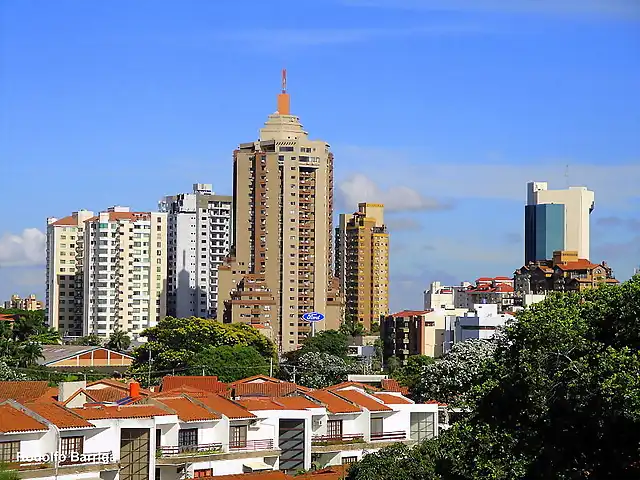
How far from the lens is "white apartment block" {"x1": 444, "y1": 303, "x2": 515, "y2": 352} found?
91375 mm

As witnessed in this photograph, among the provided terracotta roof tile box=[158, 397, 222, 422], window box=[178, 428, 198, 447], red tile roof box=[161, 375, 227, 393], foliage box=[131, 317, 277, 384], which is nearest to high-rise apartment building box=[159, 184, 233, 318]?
foliage box=[131, 317, 277, 384]

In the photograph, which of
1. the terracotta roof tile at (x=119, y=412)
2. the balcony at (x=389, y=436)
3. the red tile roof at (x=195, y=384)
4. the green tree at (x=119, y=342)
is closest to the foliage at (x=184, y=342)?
the green tree at (x=119, y=342)

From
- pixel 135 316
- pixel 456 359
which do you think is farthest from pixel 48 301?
pixel 456 359

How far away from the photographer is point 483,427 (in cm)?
2212

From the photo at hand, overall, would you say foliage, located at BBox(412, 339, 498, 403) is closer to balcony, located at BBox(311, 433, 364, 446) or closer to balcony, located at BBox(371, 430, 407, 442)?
balcony, located at BBox(371, 430, 407, 442)

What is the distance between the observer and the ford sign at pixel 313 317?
105000 millimetres

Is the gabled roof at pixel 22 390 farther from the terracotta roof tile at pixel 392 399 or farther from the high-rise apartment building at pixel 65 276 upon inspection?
the high-rise apartment building at pixel 65 276

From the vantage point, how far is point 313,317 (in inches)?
4134

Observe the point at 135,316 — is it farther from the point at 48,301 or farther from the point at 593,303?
the point at 593,303

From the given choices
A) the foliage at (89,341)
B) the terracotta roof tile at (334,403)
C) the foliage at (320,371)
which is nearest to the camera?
the terracotta roof tile at (334,403)

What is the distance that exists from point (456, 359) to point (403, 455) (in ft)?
52.7

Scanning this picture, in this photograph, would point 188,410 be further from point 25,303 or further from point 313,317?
point 25,303

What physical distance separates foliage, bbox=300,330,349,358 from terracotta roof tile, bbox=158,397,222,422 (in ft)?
179

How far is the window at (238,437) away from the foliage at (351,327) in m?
72.0
